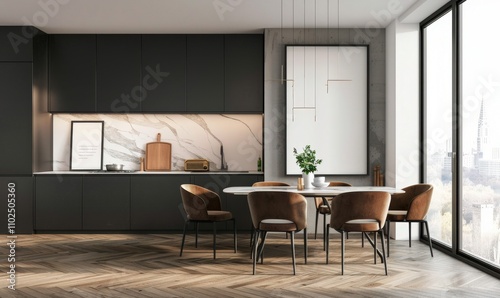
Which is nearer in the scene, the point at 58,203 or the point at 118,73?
the point at 58,203

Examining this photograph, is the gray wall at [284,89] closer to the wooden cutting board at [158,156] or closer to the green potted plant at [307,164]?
the wooden cutting board at [158,156]

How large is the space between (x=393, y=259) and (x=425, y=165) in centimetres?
187

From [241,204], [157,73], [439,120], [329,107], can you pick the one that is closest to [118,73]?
[157,73]

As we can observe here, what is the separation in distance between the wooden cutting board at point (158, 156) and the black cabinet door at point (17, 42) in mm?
2210

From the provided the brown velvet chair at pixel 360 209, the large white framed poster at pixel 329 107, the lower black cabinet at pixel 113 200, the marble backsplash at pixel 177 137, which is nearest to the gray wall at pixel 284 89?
the large white framed poster at pixel 329 107

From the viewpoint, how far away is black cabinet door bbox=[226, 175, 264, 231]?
334 inches

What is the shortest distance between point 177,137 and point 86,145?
4.74 ft

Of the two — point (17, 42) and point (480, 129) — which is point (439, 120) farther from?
point (17, 42)

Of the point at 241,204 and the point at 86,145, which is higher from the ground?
the point at 86,145

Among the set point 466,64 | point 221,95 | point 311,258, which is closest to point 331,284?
point 311,258

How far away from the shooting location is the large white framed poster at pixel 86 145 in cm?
911

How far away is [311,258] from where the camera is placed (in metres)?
6.51

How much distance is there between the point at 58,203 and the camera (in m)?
8.48

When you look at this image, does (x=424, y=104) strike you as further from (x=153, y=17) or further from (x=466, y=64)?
(x=153, y=17)
